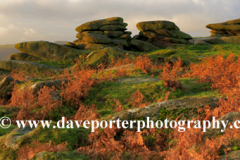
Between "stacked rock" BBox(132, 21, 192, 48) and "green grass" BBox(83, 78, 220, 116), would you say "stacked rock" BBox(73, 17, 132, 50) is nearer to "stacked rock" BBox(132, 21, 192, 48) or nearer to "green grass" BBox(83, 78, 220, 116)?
"stacked rock" BBox(132, 21, 192, 48)

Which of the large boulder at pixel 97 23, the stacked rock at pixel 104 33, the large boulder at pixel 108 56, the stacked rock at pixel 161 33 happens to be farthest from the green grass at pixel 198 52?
the large boulder at pixel 97 23

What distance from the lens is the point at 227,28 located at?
128 ft

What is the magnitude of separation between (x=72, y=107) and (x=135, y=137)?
3568 mm

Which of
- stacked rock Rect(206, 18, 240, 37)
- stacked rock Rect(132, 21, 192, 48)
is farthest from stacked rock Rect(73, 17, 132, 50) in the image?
stacked rock Rect(206, 18, 240, 37)

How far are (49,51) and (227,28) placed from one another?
33037 millimetres

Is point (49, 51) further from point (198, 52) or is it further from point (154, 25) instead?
point (154, 25)

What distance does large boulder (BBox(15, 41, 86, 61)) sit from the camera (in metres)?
20.5

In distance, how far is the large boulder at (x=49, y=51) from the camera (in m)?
20.5

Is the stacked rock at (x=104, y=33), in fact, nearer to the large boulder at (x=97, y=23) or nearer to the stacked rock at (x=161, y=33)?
the large boulder at (x=97, y=23)

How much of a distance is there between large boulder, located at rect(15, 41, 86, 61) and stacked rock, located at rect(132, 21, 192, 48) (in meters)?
16.7

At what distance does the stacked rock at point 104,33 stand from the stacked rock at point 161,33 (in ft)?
10.2

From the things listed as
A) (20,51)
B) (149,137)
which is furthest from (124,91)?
(20,51)

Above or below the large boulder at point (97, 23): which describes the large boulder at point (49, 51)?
below

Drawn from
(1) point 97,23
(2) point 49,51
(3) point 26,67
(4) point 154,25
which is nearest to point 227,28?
(4) point 154,25
